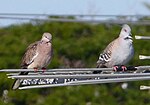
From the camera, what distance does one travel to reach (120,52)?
7926 millimetres

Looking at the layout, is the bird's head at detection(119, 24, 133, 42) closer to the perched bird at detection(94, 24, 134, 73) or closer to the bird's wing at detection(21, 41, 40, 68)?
the perched bird at detection(94, 24, 134, 73)

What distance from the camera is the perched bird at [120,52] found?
7.79 meters

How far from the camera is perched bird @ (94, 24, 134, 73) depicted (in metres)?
7.79

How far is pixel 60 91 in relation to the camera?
1099cm

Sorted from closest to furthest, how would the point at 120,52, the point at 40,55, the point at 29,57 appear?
the point at 120,52 → the point at 40,55 → the point at 29,57

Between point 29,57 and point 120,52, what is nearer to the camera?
point 120,52

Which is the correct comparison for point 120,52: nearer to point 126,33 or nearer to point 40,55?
point 126,33

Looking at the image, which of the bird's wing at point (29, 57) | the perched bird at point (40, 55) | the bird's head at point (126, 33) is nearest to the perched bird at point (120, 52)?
the bird's head at point (126, 33)

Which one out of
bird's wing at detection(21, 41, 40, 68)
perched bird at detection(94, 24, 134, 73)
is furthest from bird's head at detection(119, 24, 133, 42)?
bird's wing at detection(21, 41, 40, 68)

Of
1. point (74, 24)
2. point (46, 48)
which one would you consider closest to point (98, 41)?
point (74, 24)

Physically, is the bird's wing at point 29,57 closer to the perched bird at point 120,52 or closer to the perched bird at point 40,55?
the perched bird at point 40,55

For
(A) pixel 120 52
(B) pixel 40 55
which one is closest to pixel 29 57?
(B) pixel 40 55

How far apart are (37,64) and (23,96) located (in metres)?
2.55
